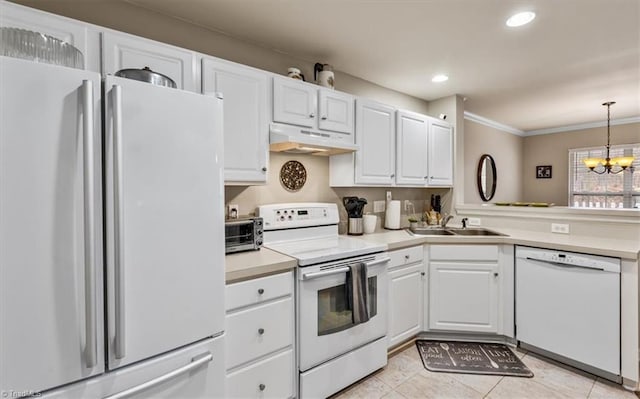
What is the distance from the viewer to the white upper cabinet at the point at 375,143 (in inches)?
102

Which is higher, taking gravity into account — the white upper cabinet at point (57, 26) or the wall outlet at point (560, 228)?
the white upper cabinet at point (57, 26)

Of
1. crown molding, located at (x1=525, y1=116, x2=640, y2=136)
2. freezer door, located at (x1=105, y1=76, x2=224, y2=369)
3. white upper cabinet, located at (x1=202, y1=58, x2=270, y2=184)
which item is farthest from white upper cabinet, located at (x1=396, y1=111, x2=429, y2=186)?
crown molding, located at (x1=525, y1=116, x2=640, y2=136)

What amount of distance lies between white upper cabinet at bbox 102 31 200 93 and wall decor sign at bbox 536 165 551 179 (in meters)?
6.64

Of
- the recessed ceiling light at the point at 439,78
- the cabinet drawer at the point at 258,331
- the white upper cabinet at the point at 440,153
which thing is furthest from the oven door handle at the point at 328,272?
the recessed ceiling light at the point at 439,78

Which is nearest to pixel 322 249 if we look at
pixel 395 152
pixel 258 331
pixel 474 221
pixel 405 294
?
pixel 258 331

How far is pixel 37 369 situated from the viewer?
923 mm

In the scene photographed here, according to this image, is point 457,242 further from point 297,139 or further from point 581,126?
point 581,126

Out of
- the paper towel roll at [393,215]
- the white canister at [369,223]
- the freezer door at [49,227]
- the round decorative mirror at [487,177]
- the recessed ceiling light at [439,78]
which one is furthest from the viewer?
the round decorative mirror at [487,177]

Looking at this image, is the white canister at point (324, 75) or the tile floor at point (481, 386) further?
the white canister at point (324, 75)

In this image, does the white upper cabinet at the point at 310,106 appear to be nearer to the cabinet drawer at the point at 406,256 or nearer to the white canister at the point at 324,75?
the white canister at the point at 324,75

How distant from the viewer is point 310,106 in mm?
2229

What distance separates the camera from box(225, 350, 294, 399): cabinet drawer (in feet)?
5.01

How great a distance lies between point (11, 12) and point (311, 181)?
197cm

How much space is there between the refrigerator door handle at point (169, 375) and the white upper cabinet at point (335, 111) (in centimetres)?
169
